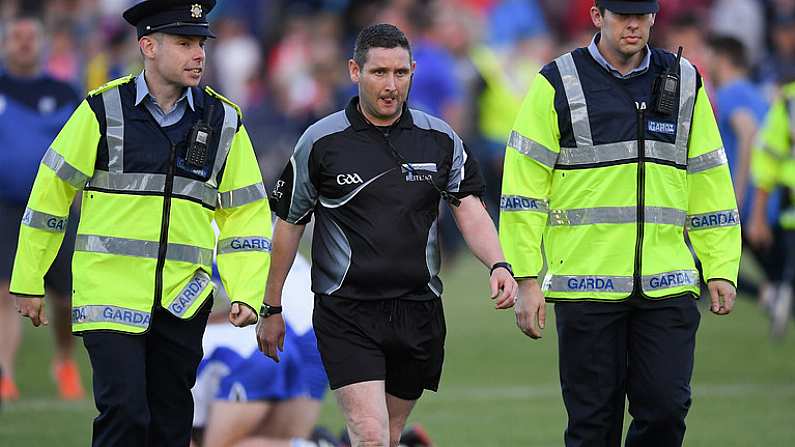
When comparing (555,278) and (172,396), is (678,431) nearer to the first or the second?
(555,278)

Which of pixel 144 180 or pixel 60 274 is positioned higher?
pixel 144 180

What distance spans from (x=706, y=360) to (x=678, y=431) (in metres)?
6.75

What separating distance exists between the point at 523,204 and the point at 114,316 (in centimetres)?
192

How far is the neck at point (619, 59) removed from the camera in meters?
7.68

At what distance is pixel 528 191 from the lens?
7.63 metres

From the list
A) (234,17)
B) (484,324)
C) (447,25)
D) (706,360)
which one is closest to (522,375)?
(706,360)

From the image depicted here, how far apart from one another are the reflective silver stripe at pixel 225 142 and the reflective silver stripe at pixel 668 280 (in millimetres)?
1996

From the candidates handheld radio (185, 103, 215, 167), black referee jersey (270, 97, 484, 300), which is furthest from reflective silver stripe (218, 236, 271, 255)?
handheld radio (185, 103, 215, 167)

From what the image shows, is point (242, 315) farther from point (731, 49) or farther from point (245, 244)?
point (731, 49)

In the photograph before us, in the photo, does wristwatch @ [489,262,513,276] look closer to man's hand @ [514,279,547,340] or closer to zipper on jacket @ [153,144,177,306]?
man's hand @ [514,279,547,340]

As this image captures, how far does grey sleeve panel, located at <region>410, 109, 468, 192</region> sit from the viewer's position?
7695 millimetres

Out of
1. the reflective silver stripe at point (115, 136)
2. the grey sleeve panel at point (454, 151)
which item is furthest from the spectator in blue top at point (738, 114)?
the reflective silver stripe at point (115, 136)

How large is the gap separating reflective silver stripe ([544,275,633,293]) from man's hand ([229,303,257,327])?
1406mm

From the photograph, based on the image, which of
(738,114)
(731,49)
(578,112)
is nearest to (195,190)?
(578,112)
